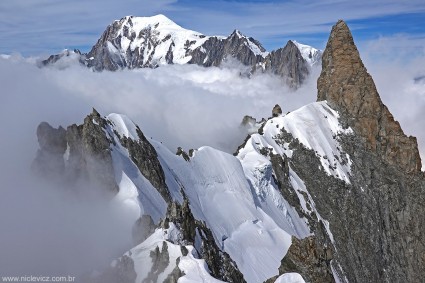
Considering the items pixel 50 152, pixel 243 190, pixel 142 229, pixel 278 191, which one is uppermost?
pixel 50 152

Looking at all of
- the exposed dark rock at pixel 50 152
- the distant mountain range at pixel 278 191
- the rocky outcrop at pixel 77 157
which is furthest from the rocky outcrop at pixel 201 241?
the exposed dark rock at pixel 50 152

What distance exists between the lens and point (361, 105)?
128 m

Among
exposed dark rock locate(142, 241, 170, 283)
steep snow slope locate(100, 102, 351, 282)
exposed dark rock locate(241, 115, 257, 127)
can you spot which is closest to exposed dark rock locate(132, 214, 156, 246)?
steep snow slope locate(100, 102, 351, 282)

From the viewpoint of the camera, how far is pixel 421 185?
408 feet

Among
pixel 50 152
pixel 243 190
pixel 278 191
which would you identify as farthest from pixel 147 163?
pixel 278 191

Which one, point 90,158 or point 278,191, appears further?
point 278,191

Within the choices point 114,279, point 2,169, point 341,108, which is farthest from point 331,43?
point 114,279

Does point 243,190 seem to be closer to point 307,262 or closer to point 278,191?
point 278,191

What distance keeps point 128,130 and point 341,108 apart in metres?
73.4

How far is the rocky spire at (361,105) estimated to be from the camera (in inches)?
4951

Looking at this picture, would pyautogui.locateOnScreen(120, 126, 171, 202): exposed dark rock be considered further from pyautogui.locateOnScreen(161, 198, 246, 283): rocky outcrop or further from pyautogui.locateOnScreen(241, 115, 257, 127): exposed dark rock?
pyautogui.locateOnScreen(241, 115, 257, 127): exposed dark rock

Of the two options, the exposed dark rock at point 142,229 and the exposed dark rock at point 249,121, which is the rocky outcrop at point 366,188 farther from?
the exposed dark rock at point 142,229

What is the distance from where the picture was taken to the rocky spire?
12575 cm

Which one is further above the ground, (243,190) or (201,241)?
(243,190)
